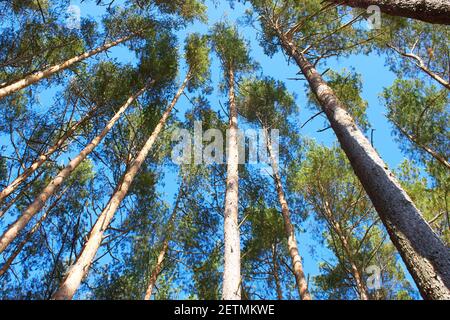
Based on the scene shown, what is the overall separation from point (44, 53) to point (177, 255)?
640 centimetres

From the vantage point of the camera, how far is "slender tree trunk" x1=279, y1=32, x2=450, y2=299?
207cm

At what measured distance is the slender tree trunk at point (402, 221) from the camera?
6.79 feet

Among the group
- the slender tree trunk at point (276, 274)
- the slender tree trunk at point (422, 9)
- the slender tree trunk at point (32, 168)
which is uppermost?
the slender tree trunk at point (32, 168)

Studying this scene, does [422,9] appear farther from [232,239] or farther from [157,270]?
[157,270]

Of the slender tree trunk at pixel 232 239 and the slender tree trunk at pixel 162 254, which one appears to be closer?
the slender tree trunk at pixel 232 239

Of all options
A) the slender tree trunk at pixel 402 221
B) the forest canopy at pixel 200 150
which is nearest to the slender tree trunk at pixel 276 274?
the forest canopy at pixel 200 150

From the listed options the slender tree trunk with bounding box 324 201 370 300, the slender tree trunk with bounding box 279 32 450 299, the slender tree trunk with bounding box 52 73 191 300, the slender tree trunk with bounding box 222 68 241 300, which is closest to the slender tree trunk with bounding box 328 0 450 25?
the slender tree trunk with bounding box 279 32 450 299

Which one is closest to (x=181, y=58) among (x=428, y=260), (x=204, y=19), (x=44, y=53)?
(x=204, y=19)

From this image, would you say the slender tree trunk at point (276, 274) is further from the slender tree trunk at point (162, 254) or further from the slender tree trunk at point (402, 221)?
the slender tree trunk at point (402, 221)

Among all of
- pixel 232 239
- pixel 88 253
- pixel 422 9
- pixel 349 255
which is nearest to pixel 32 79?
pixel 88 253

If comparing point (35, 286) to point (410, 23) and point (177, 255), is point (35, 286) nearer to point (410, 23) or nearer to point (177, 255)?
point (177, 255)

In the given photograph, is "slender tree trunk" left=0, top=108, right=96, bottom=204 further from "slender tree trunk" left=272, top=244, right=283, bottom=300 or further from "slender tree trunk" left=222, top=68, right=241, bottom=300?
"slender tree trunk" left=272, top=244, right=283, bottom=300

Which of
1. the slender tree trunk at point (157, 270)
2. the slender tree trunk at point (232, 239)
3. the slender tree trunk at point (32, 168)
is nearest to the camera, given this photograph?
Answer: the slender tree trunk at point (232, 239)
